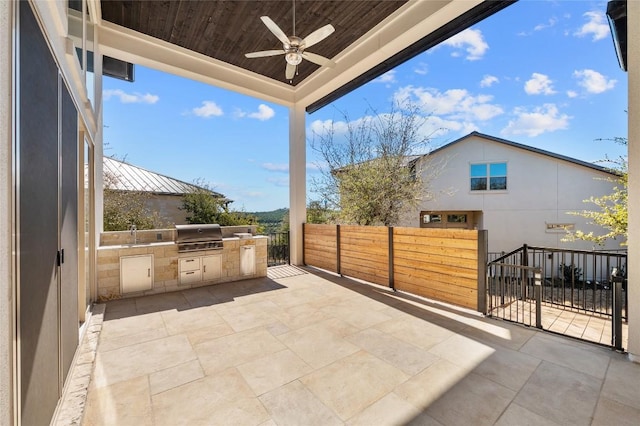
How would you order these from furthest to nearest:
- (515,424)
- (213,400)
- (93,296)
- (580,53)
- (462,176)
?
1. (462,176)
2. (580,53)
3. (93,296)
4. (213,400)
5. (515,424)

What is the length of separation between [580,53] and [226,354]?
32.1ft

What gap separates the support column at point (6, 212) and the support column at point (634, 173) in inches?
166

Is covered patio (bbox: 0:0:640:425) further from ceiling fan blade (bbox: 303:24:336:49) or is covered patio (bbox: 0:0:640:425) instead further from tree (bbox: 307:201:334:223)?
tree (bbox: 307:201:334:223)

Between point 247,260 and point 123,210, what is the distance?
3251mm

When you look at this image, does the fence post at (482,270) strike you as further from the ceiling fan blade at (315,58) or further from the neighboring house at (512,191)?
the neighboring house at (512,191)

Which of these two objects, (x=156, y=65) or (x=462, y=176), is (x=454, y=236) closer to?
(x=156, y=65)

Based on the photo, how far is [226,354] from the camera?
8.52ft

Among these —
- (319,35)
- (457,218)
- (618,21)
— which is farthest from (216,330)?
(457,218)

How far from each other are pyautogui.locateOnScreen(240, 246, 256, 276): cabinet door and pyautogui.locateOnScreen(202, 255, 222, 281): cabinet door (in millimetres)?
436

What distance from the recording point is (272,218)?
8164mm

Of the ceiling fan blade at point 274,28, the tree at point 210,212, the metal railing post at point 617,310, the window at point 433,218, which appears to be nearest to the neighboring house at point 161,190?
the tree at point 210,212

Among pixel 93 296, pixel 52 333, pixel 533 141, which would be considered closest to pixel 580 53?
pixel 533 141

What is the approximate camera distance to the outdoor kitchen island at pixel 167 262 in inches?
163

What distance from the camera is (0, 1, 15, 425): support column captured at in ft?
3.00
